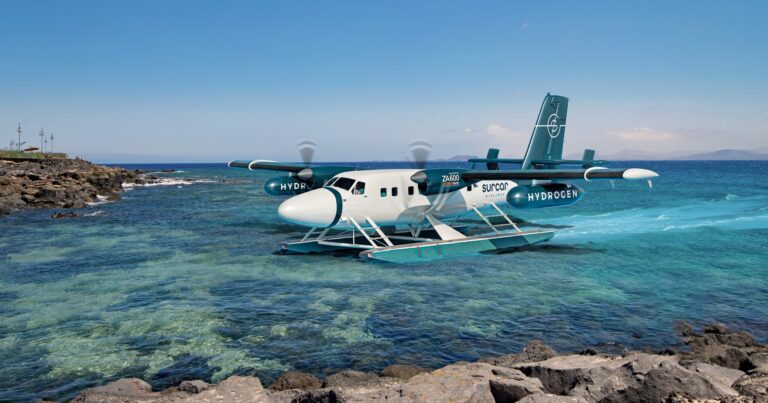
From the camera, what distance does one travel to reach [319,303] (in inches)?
538

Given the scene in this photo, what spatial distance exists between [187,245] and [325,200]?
9433 millimetres

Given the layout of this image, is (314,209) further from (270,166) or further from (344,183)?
(270,166)

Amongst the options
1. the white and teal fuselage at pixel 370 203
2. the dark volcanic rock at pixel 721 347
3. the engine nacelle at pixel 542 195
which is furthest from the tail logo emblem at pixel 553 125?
the dark volcanic rock at pixel 721 347

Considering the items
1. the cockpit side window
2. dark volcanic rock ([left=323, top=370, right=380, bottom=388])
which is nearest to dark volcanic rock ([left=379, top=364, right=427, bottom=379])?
dark volcanic rock ([left=323, top=370, right=380, bottom=388])

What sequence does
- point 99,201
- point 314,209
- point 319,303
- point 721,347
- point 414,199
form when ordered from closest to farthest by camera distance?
1. point 721,347
2. point 319,303
3. point 314,209
4. point 414,199
5. point 99,201

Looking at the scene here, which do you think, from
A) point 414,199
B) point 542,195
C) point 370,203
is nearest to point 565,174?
point 542,195

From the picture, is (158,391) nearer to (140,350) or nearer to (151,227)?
(140,350)

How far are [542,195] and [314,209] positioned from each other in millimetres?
9439

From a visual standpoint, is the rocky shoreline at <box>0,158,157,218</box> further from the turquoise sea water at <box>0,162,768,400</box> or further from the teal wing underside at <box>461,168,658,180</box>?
the teal wing underside at <box>461,168,658,180</box>

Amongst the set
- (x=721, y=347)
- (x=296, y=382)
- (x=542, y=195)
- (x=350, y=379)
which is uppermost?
(x=542, y=195)

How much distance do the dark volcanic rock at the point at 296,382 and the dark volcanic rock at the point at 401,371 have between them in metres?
1.24

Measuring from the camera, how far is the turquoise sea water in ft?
33.1

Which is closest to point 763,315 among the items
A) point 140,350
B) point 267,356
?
point 267,356

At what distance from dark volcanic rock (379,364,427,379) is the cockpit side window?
945 centimetres
